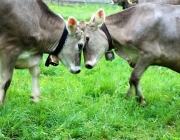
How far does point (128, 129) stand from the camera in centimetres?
561

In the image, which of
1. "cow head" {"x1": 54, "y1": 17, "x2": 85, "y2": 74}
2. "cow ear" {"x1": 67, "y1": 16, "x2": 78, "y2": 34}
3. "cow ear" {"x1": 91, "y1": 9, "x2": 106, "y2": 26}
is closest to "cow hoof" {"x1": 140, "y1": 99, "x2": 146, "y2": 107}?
"cow head" {"x1": 54, "y1": 17, "x2": 85, "y2": 74}

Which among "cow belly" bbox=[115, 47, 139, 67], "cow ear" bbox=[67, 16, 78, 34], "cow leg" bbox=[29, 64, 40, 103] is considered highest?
"cow ear" bbox=[67, 16, 78, 34]

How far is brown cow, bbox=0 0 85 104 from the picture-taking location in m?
5.81

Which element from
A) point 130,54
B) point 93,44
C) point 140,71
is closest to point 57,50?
point 93,44

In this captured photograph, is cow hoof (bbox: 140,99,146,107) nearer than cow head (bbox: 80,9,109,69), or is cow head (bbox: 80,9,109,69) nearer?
cow hoof (bbox: 140,99,146,107)

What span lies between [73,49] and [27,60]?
0.72 metres

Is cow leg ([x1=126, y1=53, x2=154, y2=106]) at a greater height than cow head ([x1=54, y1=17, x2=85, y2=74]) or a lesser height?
lesser

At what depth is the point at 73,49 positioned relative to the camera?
252 inches

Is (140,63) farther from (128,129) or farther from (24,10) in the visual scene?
(24,10)

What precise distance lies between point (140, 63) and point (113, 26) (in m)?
0.81

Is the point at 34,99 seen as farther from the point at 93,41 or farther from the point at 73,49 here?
the point at 93,41

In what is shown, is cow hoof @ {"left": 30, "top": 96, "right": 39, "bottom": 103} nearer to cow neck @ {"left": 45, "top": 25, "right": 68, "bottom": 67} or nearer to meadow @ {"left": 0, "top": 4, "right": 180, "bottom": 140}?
meadow @ {"left": 0, "top": 4, "right": 180, "bottom": 140}

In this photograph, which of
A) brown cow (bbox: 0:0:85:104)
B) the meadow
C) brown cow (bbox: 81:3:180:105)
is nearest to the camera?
the meadow

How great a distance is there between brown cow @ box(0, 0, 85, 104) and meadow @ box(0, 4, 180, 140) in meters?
0.47
